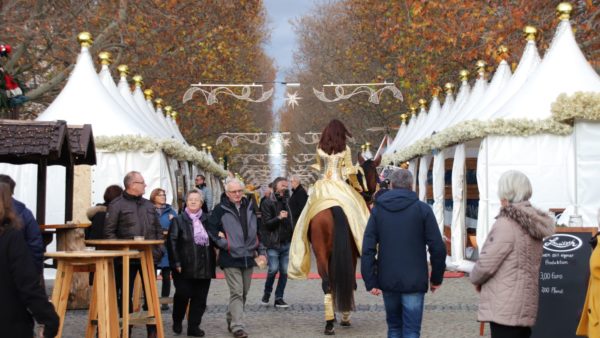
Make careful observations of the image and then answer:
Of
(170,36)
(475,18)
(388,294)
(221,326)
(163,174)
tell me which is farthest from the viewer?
(170,36)

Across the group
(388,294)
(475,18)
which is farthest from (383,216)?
(475,18)

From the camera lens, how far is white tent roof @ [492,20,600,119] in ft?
58.5

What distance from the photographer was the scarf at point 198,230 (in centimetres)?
1109

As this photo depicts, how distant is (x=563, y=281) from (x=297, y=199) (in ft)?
22.7

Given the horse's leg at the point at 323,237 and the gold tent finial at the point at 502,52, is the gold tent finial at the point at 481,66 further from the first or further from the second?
the horse's leg at the point at 323,237

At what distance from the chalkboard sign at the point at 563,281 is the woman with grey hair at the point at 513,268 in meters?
1.99

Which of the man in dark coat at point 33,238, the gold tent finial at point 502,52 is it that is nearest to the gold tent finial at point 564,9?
the gold tent finial at point 502,52

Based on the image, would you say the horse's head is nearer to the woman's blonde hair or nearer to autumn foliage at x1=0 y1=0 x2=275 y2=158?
the woman's blonde hair

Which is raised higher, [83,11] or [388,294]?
[83,11]

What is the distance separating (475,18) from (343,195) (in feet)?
39.0

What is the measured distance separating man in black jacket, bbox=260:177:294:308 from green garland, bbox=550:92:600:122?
5415 mm

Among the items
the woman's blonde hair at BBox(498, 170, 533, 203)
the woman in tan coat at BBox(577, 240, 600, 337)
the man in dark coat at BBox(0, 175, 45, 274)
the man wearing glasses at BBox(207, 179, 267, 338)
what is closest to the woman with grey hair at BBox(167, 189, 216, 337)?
the man wearing glasses at BBox(207, 179, 267, 338)

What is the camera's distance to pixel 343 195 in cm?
1205

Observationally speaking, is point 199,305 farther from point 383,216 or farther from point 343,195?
point 383,216
